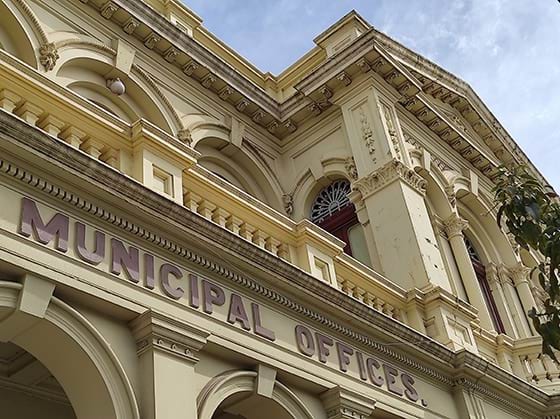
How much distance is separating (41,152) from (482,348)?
30.0ft

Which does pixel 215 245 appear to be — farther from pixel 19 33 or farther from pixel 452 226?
pixel 452 226

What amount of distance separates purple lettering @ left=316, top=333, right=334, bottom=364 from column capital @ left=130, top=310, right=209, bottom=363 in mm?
2071

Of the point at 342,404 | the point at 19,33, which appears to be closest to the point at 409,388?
the point at 342,404

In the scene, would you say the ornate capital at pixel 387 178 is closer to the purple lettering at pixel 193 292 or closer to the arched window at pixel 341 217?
the arched window at pixel 341 217

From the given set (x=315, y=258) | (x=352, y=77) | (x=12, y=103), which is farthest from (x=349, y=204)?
(x=12, y=103)

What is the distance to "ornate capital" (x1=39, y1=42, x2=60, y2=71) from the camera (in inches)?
435

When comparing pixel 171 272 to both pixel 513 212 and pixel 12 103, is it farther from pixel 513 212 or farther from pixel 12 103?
pixel 513 212

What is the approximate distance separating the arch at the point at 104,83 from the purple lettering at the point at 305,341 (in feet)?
17.6

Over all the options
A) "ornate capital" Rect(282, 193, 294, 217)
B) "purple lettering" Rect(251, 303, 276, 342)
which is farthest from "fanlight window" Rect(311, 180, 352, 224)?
"purple lettering" Rect(251, 303, 276, 342)

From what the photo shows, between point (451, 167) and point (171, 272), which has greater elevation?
point (451, 167)

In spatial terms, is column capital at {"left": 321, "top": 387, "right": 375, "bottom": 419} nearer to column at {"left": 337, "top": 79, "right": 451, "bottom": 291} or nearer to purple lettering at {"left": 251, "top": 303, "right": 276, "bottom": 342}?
purple lettering at {"left": 251, "top": 303, "right": 276, "bottom": 342}

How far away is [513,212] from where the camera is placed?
5.92 meters

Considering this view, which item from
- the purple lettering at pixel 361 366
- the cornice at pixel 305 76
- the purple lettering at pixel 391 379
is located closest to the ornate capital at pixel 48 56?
the cornice at pixel 305 76

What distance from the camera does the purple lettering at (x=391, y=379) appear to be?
9.66 metres
